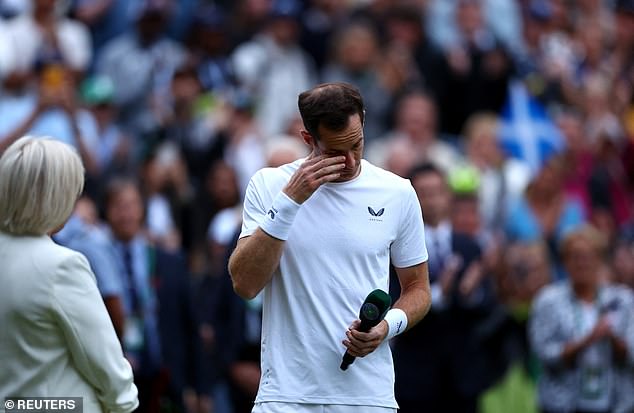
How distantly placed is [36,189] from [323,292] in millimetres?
1348

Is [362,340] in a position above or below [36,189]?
below

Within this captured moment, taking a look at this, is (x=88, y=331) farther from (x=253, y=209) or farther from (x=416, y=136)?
(x=416, y=136)

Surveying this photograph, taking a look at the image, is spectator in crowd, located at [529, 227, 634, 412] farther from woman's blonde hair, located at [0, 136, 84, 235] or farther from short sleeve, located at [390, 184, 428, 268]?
woman's blonde hair, located at [0, 136, 84, 235]

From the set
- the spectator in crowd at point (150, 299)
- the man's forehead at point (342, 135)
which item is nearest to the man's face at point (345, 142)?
the man's forehead at point (342, 135)

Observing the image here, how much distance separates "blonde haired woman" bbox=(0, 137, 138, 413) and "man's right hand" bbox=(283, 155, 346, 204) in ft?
3.11

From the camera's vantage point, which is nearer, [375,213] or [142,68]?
[375,213]

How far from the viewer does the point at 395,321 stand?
6.30 m

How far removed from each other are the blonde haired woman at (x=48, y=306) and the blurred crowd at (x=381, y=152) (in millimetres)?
2218

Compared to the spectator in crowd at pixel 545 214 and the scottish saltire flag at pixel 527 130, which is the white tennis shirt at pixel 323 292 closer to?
the spectator in crowd at pixel 545 214

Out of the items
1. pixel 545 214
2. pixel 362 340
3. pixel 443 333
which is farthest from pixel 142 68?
pixel 362 340

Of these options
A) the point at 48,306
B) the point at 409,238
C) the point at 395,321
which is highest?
the point at 409,238

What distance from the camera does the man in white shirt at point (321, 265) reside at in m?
6.15

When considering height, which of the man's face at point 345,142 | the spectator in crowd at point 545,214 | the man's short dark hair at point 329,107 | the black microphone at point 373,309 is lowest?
the spectator in crowd at point 545,214

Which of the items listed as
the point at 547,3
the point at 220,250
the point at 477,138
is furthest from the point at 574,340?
the point at 547,3
